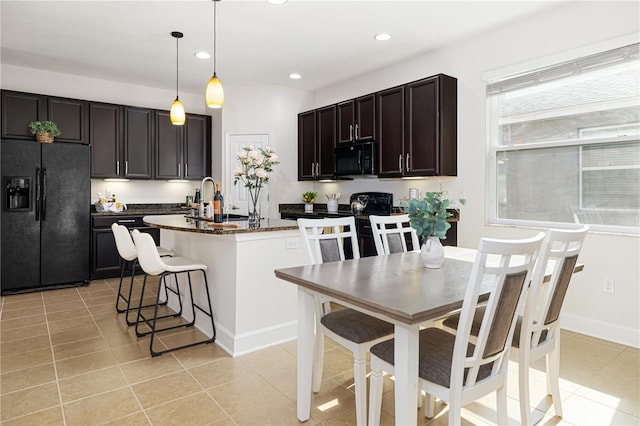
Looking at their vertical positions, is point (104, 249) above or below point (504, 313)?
below

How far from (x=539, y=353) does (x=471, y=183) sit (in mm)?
2461

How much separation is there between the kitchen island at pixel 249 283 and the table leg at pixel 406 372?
150 centimetres

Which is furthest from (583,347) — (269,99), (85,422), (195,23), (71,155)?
(71,155)

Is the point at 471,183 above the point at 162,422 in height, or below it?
above

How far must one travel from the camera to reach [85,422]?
1967mm

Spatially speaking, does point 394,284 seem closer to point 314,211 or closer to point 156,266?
point 156,266

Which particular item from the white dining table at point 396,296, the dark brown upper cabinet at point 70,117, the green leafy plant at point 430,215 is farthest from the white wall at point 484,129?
the dark brown upper cabinet at point 70,117

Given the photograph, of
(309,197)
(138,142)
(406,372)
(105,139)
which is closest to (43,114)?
(105,139)

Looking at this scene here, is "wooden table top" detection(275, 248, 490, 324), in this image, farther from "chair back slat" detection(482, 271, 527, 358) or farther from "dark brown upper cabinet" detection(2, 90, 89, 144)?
"dark brown upper cabinet" detection(2, 90, 89, 144)

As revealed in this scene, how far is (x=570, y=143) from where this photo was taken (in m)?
3.42

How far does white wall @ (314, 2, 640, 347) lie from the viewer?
3.06 metres

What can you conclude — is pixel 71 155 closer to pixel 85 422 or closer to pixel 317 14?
pixel 317 14

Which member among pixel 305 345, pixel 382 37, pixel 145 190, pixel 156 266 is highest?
pixel 382 37

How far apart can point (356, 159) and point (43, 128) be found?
148 inches
